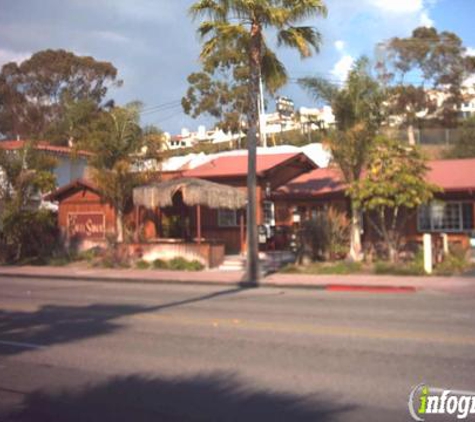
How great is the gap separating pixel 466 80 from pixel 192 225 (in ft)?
109

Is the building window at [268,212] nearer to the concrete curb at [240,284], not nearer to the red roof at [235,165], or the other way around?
the red roof at [235,165]

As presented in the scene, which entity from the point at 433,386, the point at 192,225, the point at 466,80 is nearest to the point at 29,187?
the point at 192,225

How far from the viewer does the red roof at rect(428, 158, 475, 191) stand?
1005 inches

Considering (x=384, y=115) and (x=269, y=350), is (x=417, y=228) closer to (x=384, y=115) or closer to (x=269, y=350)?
(x=384, y=115)

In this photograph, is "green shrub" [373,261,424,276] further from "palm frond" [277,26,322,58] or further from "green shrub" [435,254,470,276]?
"palm frond" [277,26,322,58]

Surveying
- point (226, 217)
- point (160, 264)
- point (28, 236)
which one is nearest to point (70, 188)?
point (28, 236)

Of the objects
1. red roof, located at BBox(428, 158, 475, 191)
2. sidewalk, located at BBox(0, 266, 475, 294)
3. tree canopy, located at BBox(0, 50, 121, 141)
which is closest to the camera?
sidewalk, located at BBox(0, 266, 475, 294)

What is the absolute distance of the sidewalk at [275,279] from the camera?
1830 cm

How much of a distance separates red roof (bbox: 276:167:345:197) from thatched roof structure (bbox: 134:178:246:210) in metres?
3.47

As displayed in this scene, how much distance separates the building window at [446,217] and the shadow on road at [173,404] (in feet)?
67.5

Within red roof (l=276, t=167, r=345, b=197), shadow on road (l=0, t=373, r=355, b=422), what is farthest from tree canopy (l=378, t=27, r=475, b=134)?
shadow on road (l=0, t=373, r=355, b=422)

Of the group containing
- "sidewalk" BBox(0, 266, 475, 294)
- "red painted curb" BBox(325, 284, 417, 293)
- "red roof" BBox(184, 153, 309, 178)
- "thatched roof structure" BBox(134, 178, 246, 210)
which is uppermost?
"red roof" BBox(184, 153, 309, 178)

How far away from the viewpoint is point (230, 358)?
862 cm

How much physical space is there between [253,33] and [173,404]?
53.0ft
